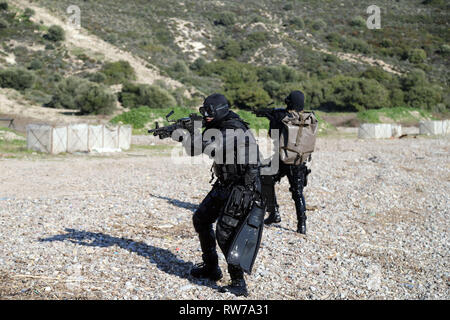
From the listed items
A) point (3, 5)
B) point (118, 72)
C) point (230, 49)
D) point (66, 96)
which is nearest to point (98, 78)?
point (118, 72)

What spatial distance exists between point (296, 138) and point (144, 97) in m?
29.1

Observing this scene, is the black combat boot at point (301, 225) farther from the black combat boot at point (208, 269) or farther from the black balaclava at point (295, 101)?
the black combat boot at point (208, 269)

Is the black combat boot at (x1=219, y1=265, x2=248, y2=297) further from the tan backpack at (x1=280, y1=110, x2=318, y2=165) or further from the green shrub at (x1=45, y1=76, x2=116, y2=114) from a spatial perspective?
the green shrub at (x1=45, y1=76, x2=116, y2=114)

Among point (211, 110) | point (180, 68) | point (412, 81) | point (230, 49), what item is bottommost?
point (211, 110)

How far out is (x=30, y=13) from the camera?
4884 centimetres

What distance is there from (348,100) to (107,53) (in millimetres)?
22575

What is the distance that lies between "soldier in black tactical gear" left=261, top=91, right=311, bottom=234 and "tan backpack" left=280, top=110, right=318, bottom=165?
92mm

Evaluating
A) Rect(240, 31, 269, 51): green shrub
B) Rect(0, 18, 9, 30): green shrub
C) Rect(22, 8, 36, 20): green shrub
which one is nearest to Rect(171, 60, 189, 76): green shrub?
Rect(240, 31, 269, 51): green shrub

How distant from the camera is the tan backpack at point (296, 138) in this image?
6141 millimetres

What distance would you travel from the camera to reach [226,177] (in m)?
4.14

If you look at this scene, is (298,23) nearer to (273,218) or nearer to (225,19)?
(225,19)

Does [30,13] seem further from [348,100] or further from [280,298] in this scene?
[280,298]

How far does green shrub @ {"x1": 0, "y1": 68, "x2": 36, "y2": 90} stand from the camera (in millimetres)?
34344
